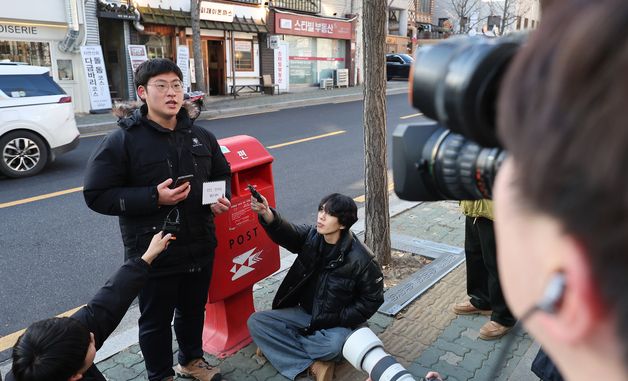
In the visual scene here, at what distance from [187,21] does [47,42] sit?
4.91m

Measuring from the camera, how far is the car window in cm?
738

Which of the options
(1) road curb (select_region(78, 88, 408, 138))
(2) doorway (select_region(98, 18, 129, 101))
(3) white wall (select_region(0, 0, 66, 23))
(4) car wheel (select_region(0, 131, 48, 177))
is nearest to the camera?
(4) car wheel (select_region(0, 131, 48, 177))

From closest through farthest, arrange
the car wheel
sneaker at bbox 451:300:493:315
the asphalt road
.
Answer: sneaker at bbox 451:300:493:315 → the asphalt road → the car wheel

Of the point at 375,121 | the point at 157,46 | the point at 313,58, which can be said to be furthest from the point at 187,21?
the point at 375,121

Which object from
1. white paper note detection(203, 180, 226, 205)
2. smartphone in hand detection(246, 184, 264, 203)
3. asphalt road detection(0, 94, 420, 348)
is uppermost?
white paper note detection(203, 180, 226, 205)

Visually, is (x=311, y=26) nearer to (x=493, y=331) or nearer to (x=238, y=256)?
(x=238, y=256)

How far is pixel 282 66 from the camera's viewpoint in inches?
835

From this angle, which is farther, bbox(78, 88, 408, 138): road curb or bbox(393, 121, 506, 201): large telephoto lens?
bbox(78, 88, 408, 138): road curb

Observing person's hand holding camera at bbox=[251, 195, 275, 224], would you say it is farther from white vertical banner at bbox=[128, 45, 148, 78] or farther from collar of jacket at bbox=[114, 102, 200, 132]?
white vertical banner at bbox=[128, 45, 148, 78]

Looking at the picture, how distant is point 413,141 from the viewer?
114 cm

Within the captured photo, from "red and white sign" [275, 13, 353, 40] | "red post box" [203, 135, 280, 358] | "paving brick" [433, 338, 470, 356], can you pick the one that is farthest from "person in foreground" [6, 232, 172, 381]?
"red and white sign" [275, 13, 353, 40]

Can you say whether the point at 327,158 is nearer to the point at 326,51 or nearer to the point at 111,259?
the point at 111,259

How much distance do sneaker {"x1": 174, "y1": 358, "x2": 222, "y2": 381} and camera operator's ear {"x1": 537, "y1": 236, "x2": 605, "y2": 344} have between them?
259cm

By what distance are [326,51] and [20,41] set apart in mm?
14454
